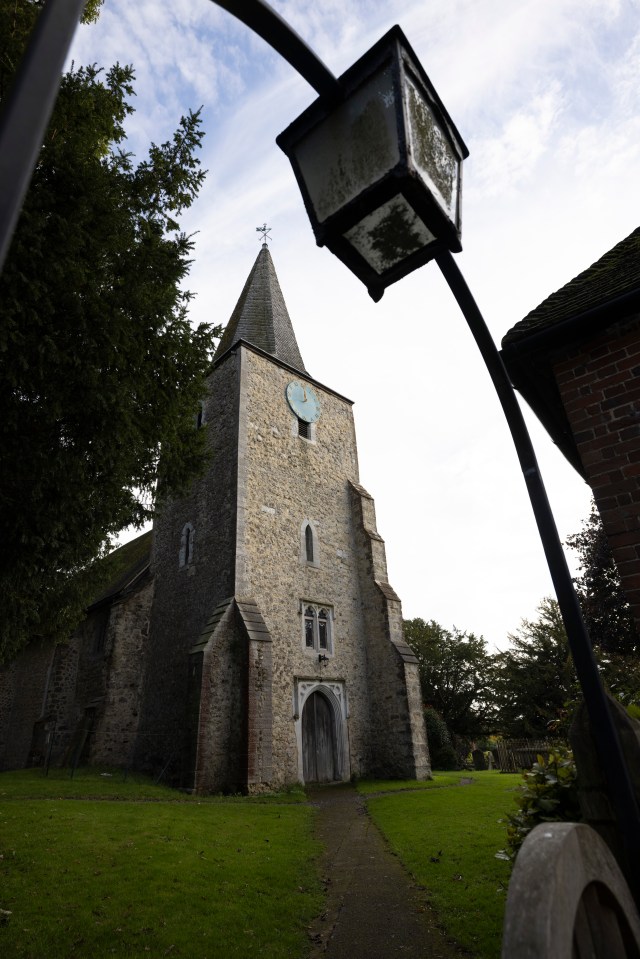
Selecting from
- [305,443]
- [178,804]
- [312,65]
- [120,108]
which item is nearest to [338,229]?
[312,65]

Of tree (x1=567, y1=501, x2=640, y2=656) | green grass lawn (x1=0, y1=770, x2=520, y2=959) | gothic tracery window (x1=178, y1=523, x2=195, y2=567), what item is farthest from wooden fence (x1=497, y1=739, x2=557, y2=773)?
gothic tracery window (x1=178, y1=523, x2=195, y2=567)

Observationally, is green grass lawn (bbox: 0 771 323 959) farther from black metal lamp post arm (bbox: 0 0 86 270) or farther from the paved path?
black metal lamp post arm (bbox: 0 0 86 270)

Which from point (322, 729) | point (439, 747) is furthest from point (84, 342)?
point (439, 747)

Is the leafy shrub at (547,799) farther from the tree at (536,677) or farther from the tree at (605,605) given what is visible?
the tree at (536,677)

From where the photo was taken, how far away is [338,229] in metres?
2.21

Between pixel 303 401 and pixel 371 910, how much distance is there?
17.4 metres

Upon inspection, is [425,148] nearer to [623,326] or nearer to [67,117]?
[623,326]

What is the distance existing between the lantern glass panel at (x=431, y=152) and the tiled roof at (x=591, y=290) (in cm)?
273

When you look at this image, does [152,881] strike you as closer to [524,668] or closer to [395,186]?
[395,186]

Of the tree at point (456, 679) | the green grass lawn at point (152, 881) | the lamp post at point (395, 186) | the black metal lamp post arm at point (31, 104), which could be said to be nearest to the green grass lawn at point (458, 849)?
the green grass lawn at point (152, 881)

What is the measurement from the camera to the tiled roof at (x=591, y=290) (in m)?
4.53

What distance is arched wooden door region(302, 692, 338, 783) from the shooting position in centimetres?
1592

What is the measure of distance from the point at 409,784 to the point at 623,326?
14923 mm

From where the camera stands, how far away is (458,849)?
7.35 m
